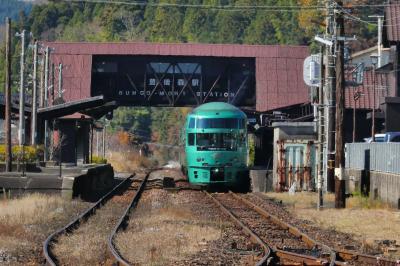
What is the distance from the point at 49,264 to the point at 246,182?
1021 inches

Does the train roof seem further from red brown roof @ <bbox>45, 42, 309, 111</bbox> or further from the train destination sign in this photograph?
the train destination sign

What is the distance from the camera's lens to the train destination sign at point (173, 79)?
224ft

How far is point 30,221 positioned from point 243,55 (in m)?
47.4

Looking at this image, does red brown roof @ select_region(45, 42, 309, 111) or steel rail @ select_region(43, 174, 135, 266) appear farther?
red brown roof @ select_region(45, 42, 309, 111)

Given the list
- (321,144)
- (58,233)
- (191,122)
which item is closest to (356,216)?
(321,144)

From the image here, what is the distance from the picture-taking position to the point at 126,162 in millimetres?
86062

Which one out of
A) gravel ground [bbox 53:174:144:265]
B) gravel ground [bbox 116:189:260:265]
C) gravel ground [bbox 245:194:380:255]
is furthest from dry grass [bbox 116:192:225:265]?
gravel ground [bbox 245:194:380:255]

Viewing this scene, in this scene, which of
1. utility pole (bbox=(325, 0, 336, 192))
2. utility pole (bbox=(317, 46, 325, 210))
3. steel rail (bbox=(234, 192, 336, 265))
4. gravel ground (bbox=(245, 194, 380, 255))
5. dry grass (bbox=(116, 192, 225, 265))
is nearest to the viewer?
dry grass (bbox=(116, 192, 225, 265))

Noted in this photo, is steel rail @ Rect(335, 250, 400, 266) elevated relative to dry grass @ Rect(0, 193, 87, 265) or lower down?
lower down

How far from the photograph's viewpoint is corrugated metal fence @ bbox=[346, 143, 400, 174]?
94.5ft

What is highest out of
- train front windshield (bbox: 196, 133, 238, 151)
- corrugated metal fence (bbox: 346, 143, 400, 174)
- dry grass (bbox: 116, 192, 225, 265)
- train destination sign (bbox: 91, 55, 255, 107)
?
train destination sign (bbox: 91, 55, 255, 107)

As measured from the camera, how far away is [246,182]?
38281 mm

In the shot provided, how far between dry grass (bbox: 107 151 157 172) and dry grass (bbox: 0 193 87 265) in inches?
2087

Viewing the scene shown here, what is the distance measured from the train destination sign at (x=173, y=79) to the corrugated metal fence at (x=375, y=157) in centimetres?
2927
